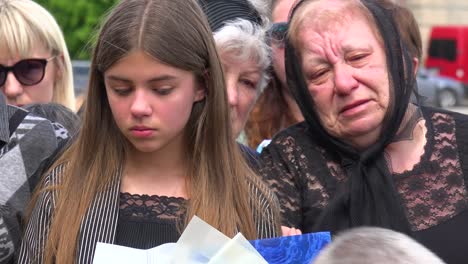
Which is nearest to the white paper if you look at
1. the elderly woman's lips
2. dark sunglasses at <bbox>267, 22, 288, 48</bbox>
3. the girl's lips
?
the girl's lips

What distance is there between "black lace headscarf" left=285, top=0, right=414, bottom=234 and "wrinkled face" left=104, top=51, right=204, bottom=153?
1.32 feet

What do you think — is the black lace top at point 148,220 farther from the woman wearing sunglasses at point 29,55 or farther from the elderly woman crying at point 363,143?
the woman wearing sunglasses at point 29,55

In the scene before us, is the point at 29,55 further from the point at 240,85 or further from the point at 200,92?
the point at 200,92

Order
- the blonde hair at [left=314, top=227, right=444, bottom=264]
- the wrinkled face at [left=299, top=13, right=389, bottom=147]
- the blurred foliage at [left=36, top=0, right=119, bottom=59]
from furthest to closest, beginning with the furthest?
the blurred foliage at [left=36, top=0, right=119, bottom=59] < the wrinkled face at [left=299, top=13, right=389, bottom=147] < the blonde hair at [left=314, top=227, right=444, bottom=264]

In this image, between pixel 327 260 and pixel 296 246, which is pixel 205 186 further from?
pixel 327 260

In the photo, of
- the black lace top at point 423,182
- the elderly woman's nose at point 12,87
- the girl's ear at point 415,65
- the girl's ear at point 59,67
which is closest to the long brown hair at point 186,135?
the black lace top at point 423,182

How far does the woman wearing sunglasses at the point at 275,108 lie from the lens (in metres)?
3.85

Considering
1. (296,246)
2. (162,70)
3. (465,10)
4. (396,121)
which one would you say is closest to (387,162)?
(396,121)

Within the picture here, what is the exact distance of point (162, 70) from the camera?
105 inches

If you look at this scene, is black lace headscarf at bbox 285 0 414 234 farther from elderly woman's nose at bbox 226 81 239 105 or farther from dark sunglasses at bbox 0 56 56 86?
dark sunglasses at bbox 0 56 56 86

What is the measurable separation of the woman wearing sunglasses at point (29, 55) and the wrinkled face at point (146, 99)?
1.31 meters

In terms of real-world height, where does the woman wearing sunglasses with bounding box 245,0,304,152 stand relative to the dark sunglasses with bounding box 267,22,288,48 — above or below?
below

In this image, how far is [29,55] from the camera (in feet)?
13.0

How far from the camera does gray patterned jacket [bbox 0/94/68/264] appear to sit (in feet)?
9.05
